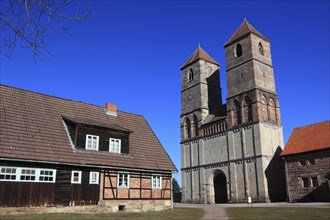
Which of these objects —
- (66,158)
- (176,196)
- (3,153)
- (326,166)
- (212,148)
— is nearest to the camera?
(3,153)

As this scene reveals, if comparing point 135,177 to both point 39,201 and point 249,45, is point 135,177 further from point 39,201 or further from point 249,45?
point 249,45

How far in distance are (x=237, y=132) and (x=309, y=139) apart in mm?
11169

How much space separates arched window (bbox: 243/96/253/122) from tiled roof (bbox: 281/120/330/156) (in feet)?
21.9

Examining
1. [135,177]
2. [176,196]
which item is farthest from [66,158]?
[176,196]

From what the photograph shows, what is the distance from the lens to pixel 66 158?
69.7 ft

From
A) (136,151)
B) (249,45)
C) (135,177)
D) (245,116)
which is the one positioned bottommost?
(135,177)

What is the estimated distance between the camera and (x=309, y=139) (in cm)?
4147

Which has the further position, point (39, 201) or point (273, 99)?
point (273, 99)

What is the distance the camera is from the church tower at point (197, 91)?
59688 millimetres

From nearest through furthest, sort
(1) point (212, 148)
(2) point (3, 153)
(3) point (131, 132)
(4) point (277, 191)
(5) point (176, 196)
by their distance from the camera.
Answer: (2) point (3, 153)
(3) point (131, 132)
(4) point (277, 191)
(1) point (212, 148)
(5) point (176, 196)

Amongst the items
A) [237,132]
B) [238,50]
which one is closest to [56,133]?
[237,132]

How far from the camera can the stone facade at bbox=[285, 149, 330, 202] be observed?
37.3 m

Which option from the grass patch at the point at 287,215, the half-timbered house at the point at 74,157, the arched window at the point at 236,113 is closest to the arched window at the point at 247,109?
the arched window at the point at 236,113

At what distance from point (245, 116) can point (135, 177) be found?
94.2 ft
